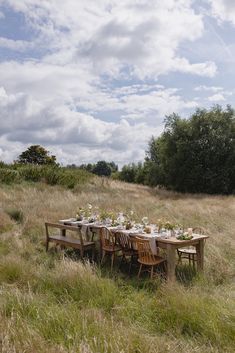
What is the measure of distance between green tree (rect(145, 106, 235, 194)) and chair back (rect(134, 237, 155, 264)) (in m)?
21.4

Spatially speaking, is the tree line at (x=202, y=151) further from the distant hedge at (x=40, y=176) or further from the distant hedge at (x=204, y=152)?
the distant hedge at (x=40, y=176)

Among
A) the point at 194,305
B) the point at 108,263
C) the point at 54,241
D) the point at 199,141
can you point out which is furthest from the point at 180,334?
the point at 199,141

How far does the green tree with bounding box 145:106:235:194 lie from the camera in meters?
27.0

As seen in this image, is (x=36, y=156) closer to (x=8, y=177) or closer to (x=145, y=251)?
(x=8, y=177)

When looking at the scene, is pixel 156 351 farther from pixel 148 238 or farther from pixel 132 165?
pixel 132 165

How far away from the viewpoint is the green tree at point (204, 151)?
27.0 metres

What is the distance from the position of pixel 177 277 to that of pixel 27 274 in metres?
2.53

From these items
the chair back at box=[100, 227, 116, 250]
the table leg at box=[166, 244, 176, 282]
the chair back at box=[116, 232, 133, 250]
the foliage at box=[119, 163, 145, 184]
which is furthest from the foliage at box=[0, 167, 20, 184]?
the foliage at box=[119, 163, 145, 184]

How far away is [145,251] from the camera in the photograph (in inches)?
247

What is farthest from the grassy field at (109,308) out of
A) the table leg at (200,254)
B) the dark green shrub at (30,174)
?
the dark green shrub at (30,174)

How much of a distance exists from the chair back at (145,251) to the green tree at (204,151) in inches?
844

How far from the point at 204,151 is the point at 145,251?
22.0 m

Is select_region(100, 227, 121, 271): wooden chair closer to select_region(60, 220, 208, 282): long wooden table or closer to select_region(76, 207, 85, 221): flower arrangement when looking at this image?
A: select_region(60, 220, 208, 282): long wooden table

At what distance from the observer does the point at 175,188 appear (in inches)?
1150
